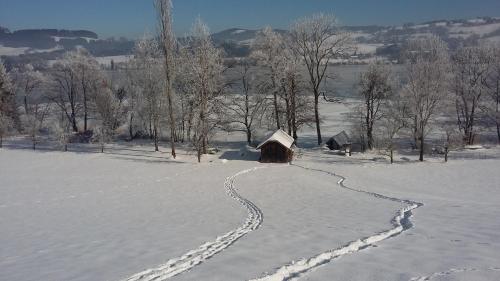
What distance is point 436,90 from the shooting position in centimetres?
3412

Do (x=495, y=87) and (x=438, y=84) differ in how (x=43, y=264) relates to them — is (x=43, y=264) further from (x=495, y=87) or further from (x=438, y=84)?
(x=495, y=87)

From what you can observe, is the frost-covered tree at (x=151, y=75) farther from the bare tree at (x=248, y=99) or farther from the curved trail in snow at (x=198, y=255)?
the curved trail in snow at (x=198, y=255)

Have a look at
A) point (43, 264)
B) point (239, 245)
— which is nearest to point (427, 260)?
point (239, 245)

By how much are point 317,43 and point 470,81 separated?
16613mm

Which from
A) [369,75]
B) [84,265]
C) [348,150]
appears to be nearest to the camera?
[84,265]

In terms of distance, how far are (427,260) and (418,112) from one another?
2633 centimetres

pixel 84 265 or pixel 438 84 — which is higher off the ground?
pixel 438 84

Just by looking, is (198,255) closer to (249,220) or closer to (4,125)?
(249,220)

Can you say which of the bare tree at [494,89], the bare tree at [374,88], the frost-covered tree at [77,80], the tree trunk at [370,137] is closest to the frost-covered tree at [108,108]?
the frost-covered tree at [77,80]

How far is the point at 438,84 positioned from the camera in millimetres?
34406

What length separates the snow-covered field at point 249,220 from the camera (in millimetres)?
9867

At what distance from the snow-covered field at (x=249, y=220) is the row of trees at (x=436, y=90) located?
500cm

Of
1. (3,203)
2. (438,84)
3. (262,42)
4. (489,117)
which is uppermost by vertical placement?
(262,42)

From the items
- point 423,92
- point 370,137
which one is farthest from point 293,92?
point 423,92
